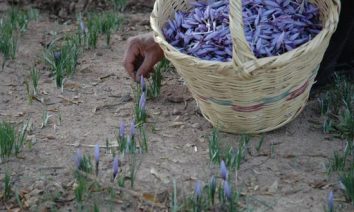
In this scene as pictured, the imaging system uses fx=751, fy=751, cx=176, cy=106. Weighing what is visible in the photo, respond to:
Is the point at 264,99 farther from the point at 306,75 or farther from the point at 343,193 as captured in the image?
the point at 343,193

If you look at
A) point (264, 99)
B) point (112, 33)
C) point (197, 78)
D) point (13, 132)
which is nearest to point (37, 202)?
point (13, 132)

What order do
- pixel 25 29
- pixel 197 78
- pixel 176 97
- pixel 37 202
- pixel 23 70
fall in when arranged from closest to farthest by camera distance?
Result: pixel 37 202, pixel 197 78, pixel 176 97, pixel 23 70, pixel 25 29

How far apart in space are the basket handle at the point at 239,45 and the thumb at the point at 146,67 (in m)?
0.78

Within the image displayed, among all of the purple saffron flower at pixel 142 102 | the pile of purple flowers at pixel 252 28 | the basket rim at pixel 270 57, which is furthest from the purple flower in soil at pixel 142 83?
the basket rim at pixel 270 57

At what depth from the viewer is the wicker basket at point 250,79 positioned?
275 centimetres

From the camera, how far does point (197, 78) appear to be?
2.96 m

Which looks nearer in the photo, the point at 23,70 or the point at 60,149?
the point at 60,149

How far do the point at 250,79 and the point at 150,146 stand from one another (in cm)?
57

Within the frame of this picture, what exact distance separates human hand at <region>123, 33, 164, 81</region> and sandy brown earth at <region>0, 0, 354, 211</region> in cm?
16

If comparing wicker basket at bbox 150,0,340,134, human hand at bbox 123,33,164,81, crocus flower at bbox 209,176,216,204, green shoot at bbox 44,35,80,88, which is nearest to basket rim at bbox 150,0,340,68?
wicker basket at bbox 150,0,340,134

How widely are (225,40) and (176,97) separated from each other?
0.63 metres

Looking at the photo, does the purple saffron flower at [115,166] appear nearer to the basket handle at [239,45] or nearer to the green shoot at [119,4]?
the basket handle at [239,45]

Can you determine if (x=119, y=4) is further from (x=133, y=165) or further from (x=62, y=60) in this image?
(x=133, y=165)

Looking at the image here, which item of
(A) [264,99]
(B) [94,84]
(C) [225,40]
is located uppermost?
(C) [225,40]
